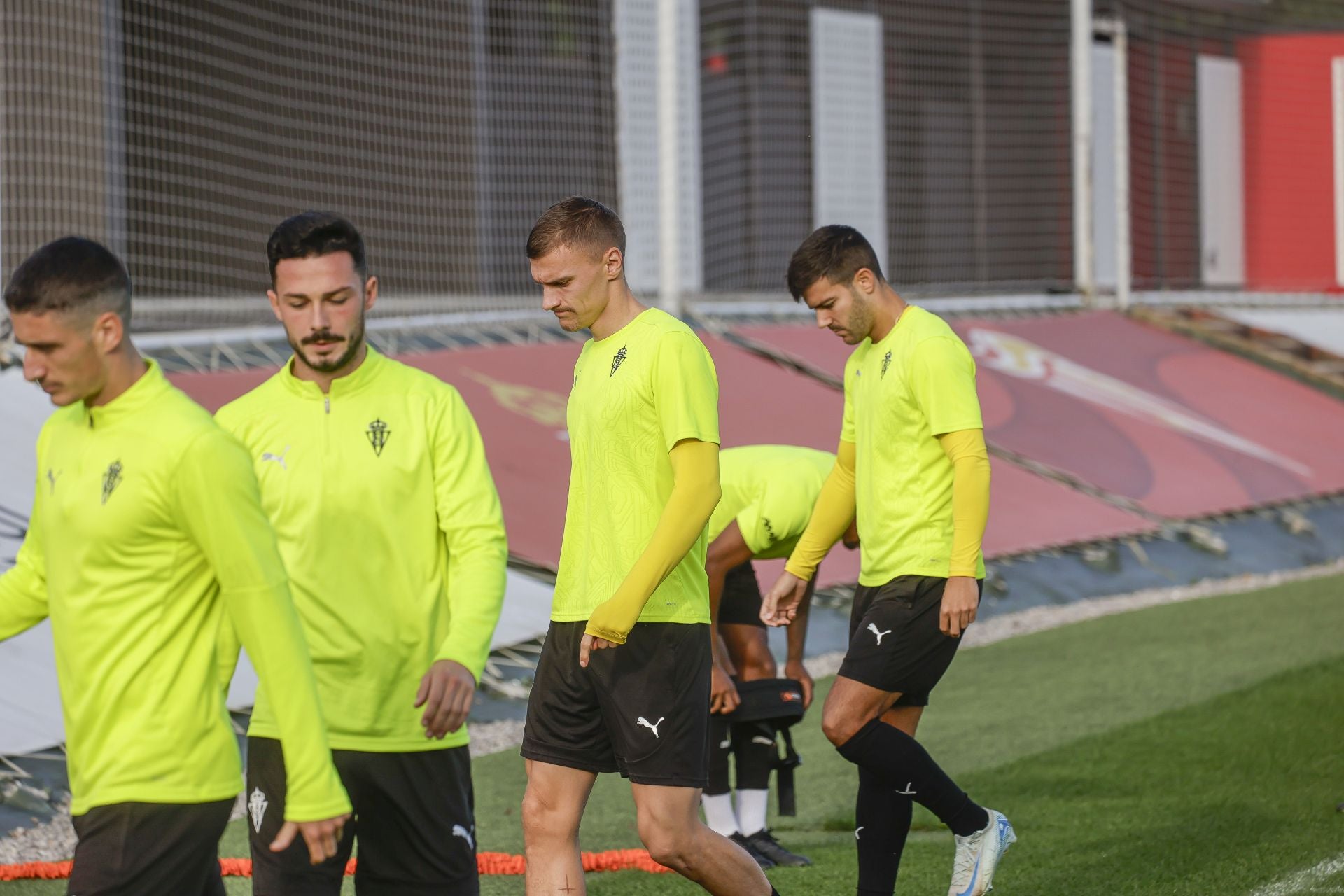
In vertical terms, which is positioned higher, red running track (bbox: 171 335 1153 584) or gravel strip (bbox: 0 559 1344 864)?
red running track (bbox: 171 335 1153 584)

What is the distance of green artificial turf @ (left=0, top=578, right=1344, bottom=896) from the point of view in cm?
515

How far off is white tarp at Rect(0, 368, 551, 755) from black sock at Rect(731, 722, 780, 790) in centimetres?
141

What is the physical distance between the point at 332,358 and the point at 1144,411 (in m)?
12.0

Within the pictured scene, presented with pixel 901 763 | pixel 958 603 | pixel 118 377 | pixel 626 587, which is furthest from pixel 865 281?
pixel 118 377

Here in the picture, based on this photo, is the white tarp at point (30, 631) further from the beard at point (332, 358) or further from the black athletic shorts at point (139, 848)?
the black athletic shorts at point (139, 848)

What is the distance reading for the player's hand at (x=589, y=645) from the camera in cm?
360

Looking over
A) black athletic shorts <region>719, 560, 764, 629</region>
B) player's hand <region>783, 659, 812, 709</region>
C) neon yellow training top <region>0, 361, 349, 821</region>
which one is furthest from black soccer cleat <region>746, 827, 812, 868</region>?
neon yellow training top <region>0, 361, 349, 821</region>

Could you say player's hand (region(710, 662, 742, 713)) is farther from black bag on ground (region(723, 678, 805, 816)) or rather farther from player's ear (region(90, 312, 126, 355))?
player's ear (region(90, 312, 126, 355))

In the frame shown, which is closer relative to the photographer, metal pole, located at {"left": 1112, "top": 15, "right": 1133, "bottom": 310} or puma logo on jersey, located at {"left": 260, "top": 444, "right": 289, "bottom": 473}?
puma logo on jersey, located at {"left": 260, "top": 444, "right": 289, "bottom": 473}

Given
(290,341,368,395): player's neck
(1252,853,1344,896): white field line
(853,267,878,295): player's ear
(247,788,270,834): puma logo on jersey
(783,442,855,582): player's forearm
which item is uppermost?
(853,267,878,295): player's ear

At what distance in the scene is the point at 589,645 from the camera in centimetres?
361

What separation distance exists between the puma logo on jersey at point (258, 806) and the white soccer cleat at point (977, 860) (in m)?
2.04

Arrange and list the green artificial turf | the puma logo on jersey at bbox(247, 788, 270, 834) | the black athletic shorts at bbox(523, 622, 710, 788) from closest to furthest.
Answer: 1. the puma logo on jersey at bbox(247, 788, 270, 834)
2. the black athletic shorts at bbox(523, 622, 710, 788)
3. the green artificial turf

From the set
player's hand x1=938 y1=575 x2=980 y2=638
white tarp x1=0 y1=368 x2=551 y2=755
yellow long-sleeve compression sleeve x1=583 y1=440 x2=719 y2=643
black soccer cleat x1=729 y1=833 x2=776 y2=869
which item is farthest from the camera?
white tarp x1=0 y1=368 x2=551 y2=755
